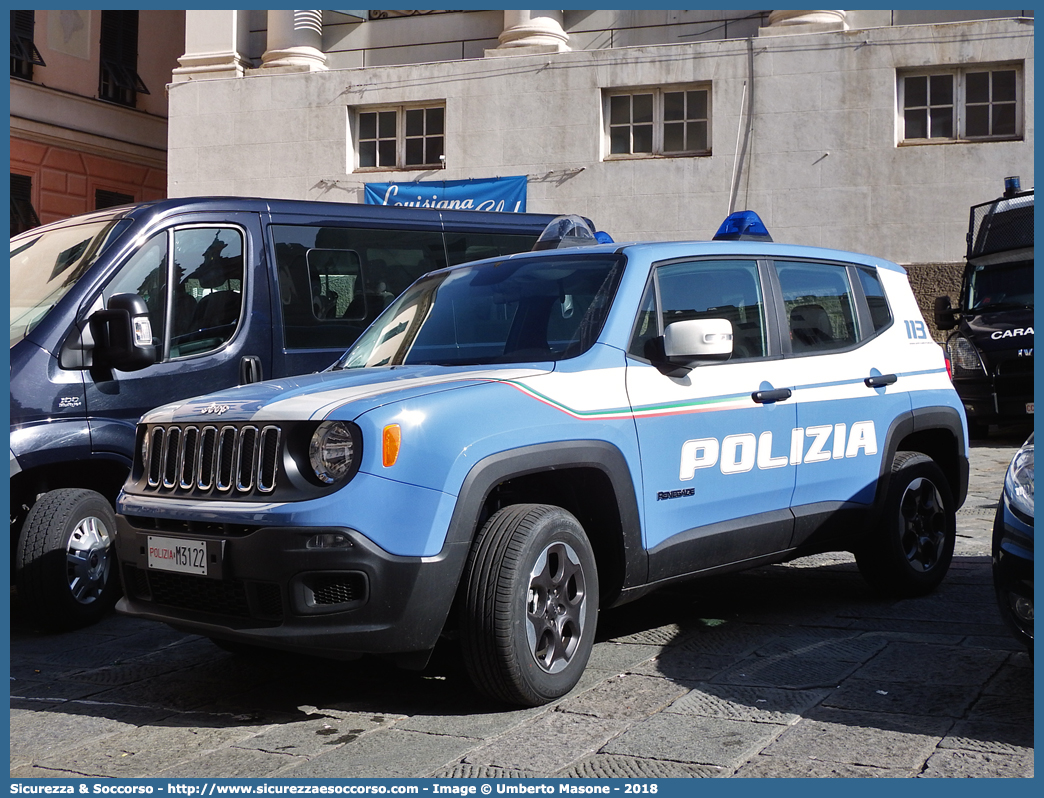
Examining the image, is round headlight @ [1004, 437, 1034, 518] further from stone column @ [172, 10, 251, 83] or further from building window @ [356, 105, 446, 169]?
stone column @ [172, 10, 251, 83]

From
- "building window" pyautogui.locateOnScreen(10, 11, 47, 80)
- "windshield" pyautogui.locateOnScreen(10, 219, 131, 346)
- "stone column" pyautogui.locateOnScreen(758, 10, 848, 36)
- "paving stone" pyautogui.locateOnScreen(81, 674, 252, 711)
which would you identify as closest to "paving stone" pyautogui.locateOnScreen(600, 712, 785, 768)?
"paving stone" pyautogui.locateOnScreen(81, 674, 252, 711)

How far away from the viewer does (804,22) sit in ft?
57.4

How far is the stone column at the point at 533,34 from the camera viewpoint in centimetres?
1855

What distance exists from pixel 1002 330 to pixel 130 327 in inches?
412

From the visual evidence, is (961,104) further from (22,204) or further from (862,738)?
(22,204)

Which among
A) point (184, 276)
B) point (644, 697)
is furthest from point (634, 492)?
point (184, 276)

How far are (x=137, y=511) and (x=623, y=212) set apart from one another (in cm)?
1453

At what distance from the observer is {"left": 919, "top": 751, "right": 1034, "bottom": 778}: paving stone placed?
338cm

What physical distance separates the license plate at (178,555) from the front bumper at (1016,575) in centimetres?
265

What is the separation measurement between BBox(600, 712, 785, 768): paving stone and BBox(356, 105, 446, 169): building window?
52.8ft

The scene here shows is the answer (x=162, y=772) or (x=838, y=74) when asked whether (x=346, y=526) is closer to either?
(x=162, y=772)

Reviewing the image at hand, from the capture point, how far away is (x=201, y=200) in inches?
256

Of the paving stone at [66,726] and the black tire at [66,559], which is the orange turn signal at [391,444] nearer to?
the paving stone at [66,726]

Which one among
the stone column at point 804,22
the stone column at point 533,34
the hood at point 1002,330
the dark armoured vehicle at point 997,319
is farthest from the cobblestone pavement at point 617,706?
the stone column at point 533,34
